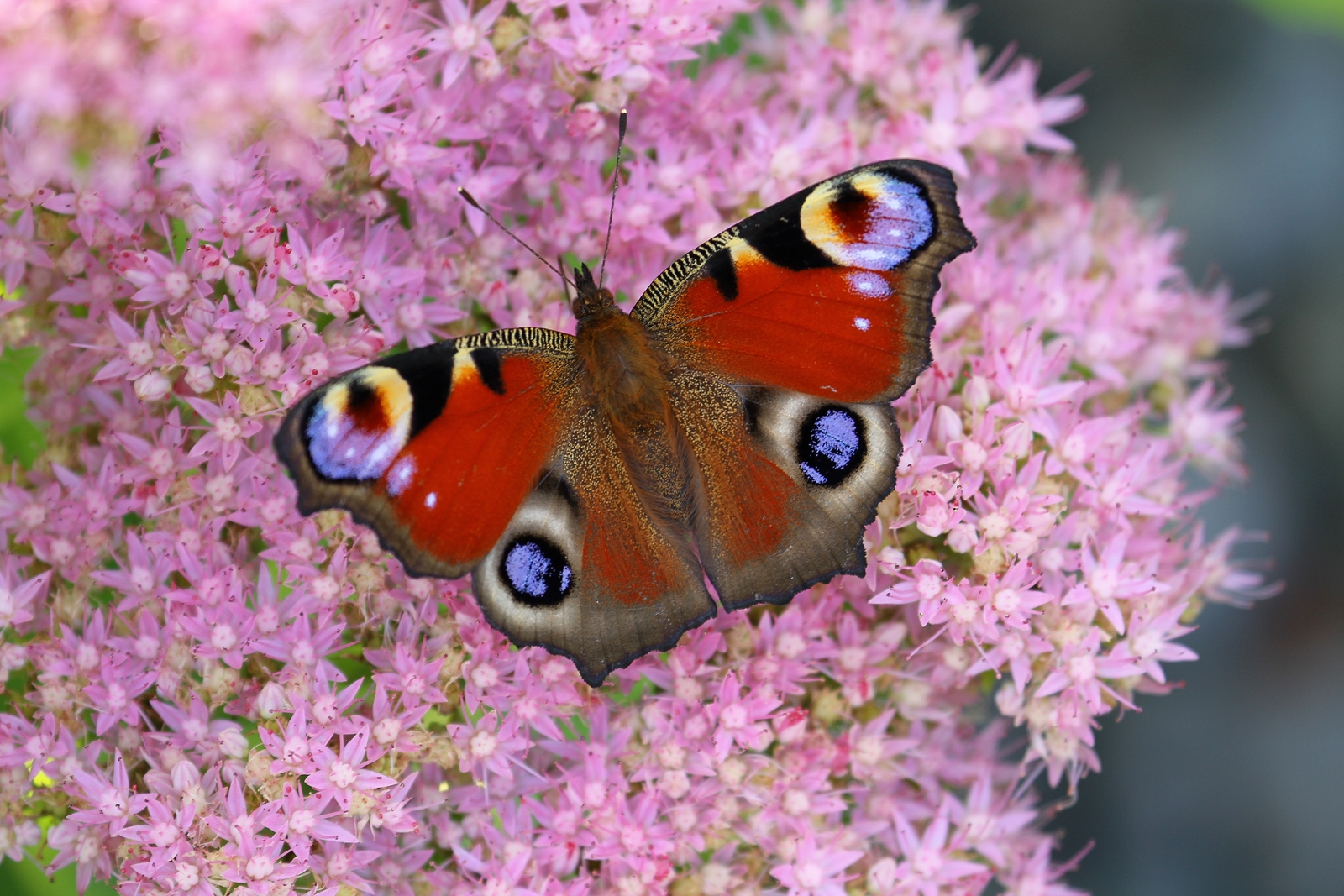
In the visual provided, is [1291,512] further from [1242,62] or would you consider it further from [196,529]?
[196,529]

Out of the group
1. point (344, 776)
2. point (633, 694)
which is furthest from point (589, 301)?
point (344, 776)

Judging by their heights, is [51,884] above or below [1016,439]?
below

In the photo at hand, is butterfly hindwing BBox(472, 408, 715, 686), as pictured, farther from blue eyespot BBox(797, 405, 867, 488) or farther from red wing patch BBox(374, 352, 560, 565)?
blue eyespot BBox(797, 405, 867, 488)

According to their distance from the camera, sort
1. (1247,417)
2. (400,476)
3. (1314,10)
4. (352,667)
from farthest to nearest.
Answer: (1247,417) → (1314,10) → (352,667) → (400,476)

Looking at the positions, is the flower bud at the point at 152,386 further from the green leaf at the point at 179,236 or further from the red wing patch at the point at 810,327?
the red wing patch at the point at 810,327

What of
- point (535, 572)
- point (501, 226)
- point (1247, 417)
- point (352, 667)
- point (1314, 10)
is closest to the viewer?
point (535, 572)

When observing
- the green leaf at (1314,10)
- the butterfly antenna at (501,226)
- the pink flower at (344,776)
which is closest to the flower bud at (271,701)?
the pink flower at (344,776)

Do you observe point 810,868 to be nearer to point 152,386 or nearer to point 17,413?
point 152,386
